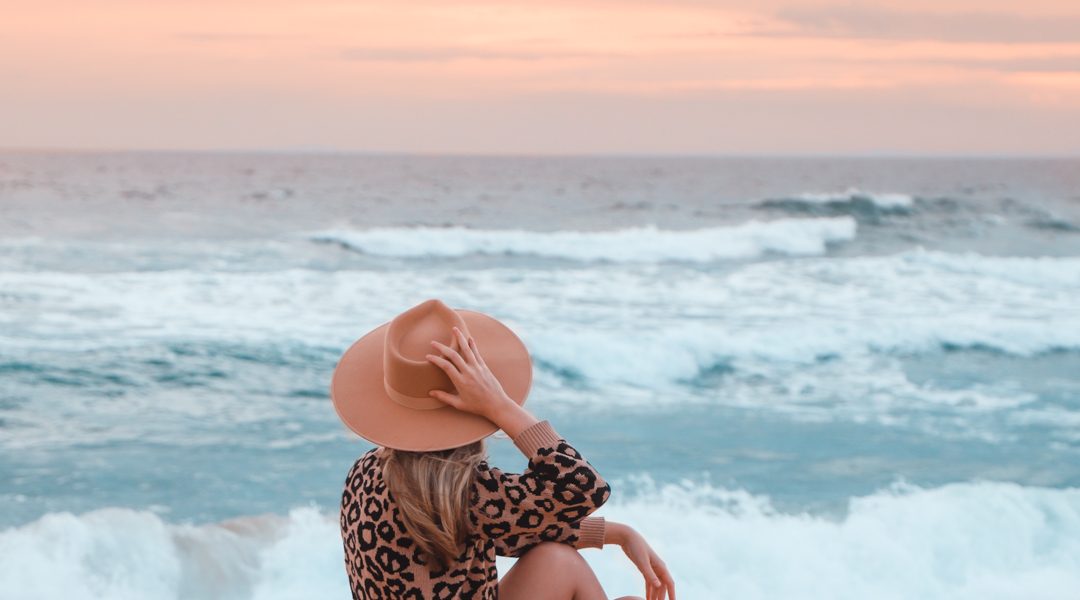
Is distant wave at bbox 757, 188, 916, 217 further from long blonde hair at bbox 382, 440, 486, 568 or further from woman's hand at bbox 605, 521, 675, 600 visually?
long blonde hair at bbox 382, 440, 486, 568

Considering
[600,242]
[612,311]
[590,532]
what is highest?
[590,532]

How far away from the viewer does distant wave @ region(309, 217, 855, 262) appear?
2497cm

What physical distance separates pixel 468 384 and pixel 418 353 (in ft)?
0.41

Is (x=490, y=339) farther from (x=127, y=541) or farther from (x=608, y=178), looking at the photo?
(x=608, y=178)

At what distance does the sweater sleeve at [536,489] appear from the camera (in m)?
2.27

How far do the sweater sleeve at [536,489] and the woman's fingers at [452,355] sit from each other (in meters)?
0.18

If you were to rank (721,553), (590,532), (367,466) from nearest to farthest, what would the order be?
(367,466) < (590,532) < (721,553)

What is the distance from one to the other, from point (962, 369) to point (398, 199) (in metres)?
31.7

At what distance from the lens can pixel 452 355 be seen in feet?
7.38

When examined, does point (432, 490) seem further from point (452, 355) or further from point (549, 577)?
point (549, 577)

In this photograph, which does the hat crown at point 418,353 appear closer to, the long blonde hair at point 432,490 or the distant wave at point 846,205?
the long blonde hair at point 432,490

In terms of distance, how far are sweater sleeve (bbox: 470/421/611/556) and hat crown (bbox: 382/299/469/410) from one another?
0.62 feet

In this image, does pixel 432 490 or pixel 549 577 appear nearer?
pixel 432 490

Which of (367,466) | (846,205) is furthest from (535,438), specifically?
(846,205)
